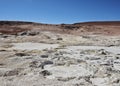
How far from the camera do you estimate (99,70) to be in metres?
4.30

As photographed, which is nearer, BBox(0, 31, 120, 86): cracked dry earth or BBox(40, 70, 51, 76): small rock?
BBox(0, 31, 120, 86): cracked dry earth

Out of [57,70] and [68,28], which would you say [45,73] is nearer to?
[57,70]

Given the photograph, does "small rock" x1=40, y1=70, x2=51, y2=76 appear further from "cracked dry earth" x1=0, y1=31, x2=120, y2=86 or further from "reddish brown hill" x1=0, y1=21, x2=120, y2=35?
"reddish brown hill" x1=0, y1=21, x2=120, y2=35

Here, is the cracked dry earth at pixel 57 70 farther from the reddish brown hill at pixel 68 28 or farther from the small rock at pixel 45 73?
the reddish brown hill at pixel 68 28

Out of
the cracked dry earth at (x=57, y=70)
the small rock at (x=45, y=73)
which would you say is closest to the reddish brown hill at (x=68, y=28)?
the cracked dry earth at (x=57, y=70)

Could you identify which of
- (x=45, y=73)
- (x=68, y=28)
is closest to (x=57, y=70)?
(x=45, y=73)

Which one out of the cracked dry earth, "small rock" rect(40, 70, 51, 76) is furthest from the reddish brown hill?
"small rock" rect(40, 70, 51, 76)

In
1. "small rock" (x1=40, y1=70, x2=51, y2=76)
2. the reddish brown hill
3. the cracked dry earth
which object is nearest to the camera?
the cracked dry earth

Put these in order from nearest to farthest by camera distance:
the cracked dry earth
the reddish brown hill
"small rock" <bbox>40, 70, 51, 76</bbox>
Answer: the cracked dry earth < "small rock" <bbox>40, 70, 51, 76</bbox> < the reddish brown hill

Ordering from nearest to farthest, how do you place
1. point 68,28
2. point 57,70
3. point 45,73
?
1. point 45,73
2. point 57,70
3. point 68,28

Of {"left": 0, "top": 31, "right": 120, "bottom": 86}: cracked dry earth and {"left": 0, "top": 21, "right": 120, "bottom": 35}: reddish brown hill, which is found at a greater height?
{"left": 0, "top": 21, "right": 120, "bottom": 35}: reddish brown hill

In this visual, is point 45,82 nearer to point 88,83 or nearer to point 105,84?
point 88,83

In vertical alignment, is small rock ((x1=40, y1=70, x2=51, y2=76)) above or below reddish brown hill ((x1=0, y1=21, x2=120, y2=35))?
below

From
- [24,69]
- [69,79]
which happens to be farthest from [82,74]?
[24,69]
